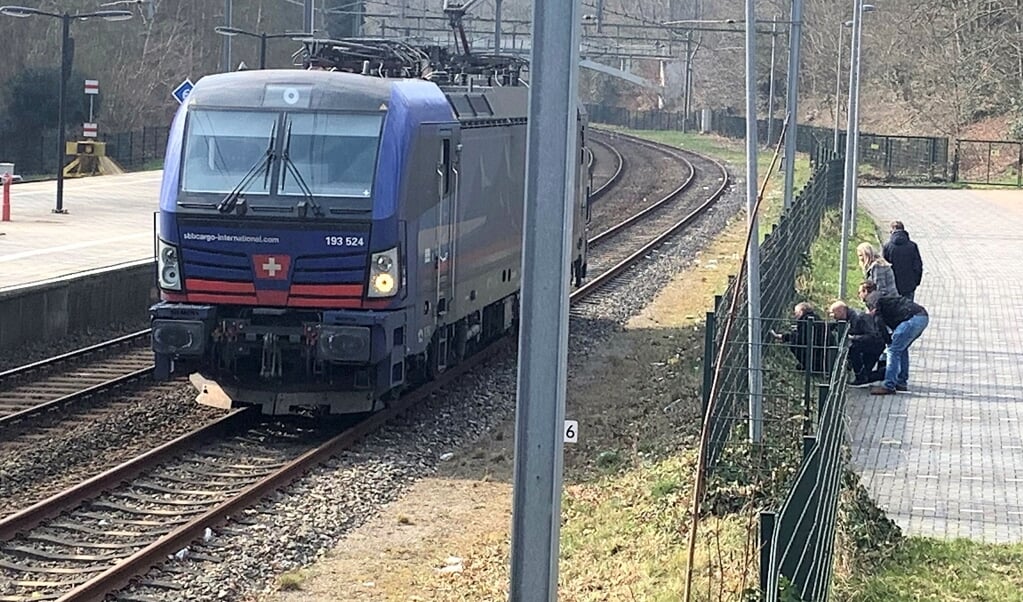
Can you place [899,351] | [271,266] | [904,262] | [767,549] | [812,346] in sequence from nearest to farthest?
1. [767,549]
2. [812,346]
3. [271,266]
4. [899,351]
5. [904,262]

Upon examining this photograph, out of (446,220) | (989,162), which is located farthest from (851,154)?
(989,162)

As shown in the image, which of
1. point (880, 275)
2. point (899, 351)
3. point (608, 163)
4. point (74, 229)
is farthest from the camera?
point (608, 163)

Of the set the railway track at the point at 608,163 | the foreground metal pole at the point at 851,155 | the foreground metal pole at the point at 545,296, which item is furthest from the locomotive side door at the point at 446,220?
the railway track at the point at 608,163

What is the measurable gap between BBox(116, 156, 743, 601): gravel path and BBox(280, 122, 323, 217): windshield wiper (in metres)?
2.09

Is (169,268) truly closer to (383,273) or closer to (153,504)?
(383,273)

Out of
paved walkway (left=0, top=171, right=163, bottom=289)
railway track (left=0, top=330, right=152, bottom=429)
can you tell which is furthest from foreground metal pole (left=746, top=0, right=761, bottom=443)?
paved walkway (left=0, top=171, right=163, bottom=289)

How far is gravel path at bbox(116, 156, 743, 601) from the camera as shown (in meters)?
9.80

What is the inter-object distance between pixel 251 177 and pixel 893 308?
A: 713 cm

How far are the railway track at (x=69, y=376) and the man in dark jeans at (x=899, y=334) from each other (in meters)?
7.74

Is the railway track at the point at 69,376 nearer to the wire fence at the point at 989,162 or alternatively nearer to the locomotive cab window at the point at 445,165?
the locomotive cab window at the point at 445,165

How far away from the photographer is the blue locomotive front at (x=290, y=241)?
13.3 m

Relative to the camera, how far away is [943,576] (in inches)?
368

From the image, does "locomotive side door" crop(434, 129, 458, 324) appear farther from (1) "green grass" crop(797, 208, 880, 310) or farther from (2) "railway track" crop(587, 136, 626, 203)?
(2) "railway track" crop(587, 136, 626, 203)

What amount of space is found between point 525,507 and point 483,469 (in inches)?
251
